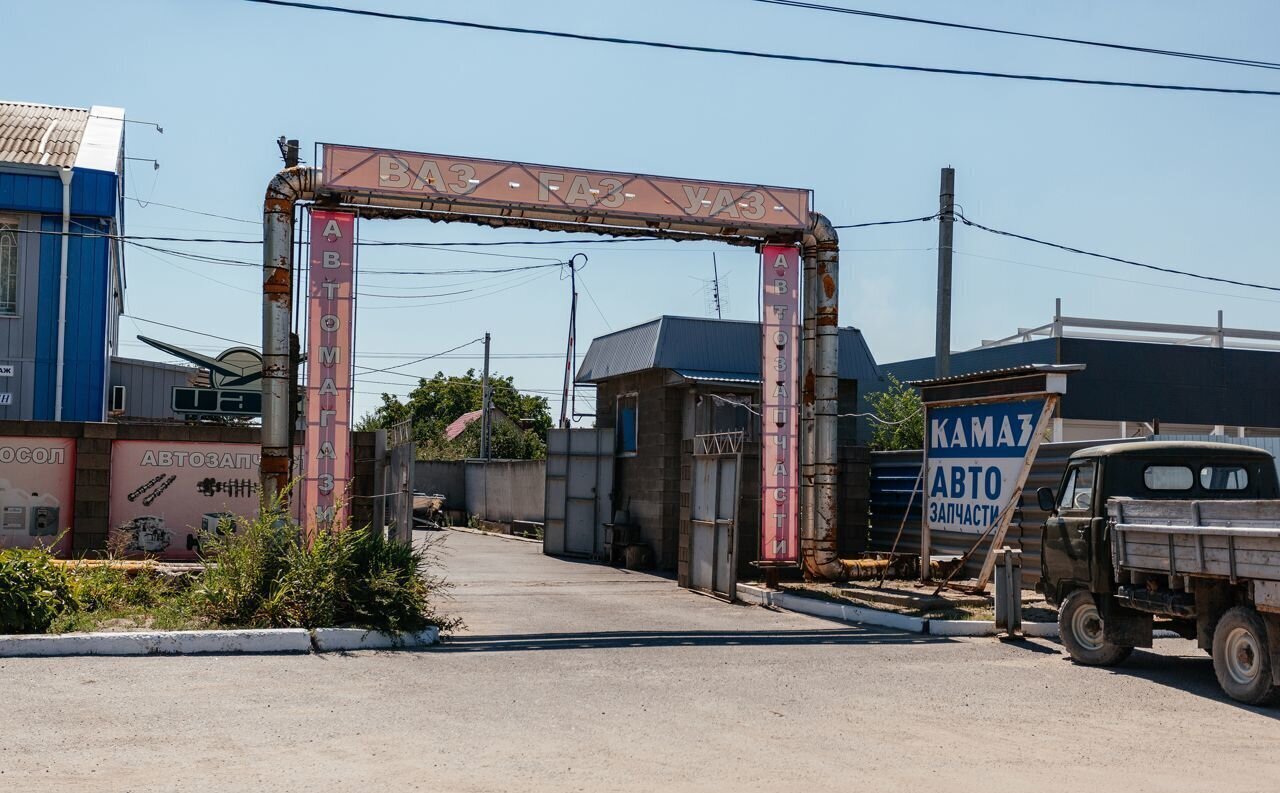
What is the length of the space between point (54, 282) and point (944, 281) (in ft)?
53.6

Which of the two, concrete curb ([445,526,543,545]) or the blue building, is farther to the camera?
concrete curb ([445,526,543,545])

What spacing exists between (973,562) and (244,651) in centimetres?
1079

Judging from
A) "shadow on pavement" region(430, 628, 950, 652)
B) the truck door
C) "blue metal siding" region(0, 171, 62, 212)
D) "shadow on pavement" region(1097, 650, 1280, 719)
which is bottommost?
"shadow on pavement" region(430, 628, 950, 652)

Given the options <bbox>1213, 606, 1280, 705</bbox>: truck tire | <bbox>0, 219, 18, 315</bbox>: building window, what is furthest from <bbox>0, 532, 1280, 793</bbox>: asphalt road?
<bbox>0, 219, 18, 315</bbox>: building window

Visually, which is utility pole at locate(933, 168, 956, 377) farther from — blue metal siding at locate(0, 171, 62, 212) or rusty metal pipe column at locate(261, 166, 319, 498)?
blue metal siding at locate(0, 171, 62, 212)

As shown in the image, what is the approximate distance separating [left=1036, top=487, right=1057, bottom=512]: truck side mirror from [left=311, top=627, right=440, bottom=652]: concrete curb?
670 centimetres

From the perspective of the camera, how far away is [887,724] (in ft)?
28.3

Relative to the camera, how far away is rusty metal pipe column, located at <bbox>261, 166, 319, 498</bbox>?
14719 mm

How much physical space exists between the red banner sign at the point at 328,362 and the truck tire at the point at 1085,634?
8.82 metres

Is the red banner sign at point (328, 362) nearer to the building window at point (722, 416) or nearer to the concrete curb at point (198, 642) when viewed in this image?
the concrete curb at point (198, 642)

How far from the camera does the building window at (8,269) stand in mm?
21453

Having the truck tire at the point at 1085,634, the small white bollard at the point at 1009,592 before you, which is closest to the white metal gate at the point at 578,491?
the small white bollard at the point at 1009,592

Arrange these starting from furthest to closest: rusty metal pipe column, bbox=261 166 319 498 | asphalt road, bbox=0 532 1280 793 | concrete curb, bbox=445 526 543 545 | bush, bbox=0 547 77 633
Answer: concrete curb, bbox=445 526 543 545 < rusty metal pipe column, bbox=261 166 319 498 < bush, bbox=0 547 77 633 < asphalt road, bbox=0 532 1280 793

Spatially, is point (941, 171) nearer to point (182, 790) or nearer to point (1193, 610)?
point (1193, 610)
